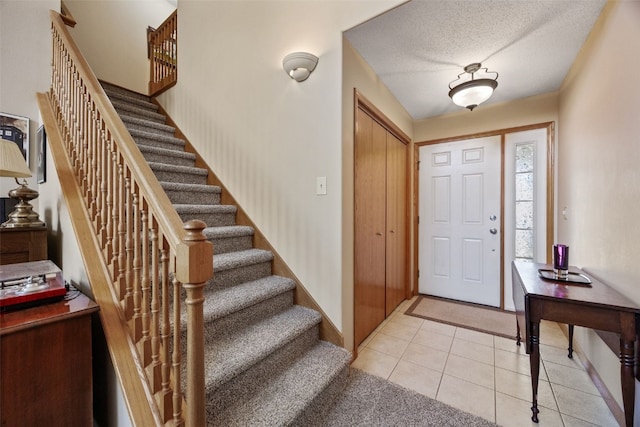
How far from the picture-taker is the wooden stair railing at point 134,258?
844mm

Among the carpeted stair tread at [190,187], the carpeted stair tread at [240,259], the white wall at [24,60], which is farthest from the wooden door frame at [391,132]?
the white wall at [24,60]

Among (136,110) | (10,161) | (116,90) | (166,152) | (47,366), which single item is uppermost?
(116,90)

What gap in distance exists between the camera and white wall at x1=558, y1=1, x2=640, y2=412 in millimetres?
1314

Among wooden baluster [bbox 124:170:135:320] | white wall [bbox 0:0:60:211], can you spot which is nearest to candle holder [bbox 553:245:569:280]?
wooden baluster [bbox 124:170:135:320]

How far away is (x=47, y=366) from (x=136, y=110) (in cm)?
284

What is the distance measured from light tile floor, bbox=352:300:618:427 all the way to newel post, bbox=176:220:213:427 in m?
1.33

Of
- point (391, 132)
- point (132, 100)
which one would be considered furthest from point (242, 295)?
point (132, 100)

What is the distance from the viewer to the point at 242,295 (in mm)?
1657

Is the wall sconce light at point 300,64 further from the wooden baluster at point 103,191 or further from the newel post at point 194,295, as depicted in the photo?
the newel post at point 194,295

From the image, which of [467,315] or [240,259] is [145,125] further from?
[467,315]

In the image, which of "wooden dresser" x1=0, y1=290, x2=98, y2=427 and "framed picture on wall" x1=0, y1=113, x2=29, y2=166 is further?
"framed picture on wall" x1=0, y1=113, x2=29, y2=166

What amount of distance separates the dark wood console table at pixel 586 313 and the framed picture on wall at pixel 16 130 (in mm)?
3886

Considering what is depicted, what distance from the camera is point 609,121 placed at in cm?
155

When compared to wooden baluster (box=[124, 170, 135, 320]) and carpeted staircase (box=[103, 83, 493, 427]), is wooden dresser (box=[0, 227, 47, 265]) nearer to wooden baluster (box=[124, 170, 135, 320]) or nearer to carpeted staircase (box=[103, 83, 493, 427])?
carpeted staircase (box=[103, 83, 493, 427])
